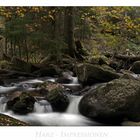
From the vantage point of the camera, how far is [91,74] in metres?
6.97

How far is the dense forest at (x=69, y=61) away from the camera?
21.8 ft

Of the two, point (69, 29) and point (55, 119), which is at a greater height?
point (69, 29)

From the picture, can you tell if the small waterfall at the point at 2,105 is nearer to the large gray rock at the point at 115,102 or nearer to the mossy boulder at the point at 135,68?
the large gray rock at the point at 115,102

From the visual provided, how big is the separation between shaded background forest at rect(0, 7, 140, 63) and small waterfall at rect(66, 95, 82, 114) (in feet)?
1.80

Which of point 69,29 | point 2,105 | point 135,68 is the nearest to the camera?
point 2,105

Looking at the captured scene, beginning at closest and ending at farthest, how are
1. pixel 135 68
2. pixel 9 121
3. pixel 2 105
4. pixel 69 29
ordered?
pixel 9 121
pixel 2 105
pixel 69 29
pixel 135 68

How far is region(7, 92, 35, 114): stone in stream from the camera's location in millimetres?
6715

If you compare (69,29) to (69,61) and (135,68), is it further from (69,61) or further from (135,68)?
(135,68)

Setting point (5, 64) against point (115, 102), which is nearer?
point (115, 102)

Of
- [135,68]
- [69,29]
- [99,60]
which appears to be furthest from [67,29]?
[135,68]

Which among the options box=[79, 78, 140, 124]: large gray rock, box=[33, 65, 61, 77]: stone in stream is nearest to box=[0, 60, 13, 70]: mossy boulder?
box=[33, 65, 61, 77]: stone in stream

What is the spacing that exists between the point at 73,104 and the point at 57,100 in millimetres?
212

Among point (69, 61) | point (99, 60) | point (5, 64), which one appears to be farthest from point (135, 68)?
point (5, 64)

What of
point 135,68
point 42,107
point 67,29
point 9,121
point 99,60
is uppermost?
point 67,29
